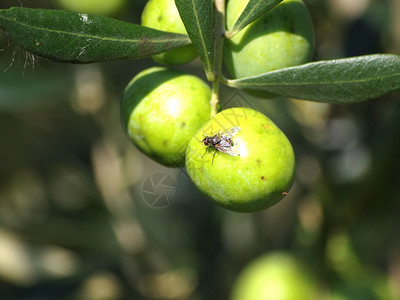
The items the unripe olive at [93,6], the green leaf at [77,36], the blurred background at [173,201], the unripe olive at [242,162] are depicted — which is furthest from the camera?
the blurred background at [173,201]

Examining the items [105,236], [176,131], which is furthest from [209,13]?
[105,236]

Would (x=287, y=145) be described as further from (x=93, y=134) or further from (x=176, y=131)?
(x=93, y=134)

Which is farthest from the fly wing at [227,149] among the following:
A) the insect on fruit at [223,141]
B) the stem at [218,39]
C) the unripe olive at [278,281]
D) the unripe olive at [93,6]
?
the unripe olive at [278,281]

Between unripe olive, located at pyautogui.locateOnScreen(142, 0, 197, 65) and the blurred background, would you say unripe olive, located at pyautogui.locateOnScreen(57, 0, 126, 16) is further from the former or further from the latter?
unripe olive, located at pyautogui.locateOnScreen(142, 0, 197, 65)

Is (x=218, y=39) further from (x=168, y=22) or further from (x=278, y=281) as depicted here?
(x=278, y=281)

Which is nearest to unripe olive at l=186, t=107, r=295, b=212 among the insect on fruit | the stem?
the insect on fruit

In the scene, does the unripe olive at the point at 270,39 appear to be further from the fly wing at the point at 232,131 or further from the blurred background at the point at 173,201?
the blurred background at the point at 173,201
